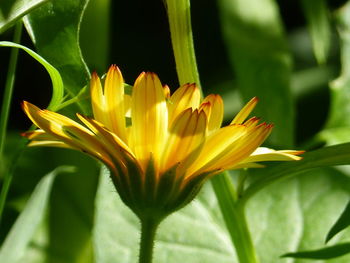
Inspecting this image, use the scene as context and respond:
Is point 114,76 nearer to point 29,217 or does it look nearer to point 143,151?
point 143,151

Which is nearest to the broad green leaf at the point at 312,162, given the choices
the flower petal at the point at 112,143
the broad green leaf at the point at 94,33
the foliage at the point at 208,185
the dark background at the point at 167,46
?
the foliage at the point at 208,185

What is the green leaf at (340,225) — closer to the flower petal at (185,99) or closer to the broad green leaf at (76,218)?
the flower petal at (185,99)

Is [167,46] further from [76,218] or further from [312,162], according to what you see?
[312,162]

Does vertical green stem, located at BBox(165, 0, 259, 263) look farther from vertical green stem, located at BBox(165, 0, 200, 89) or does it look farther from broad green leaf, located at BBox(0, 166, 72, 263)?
broad green leaf, located at BBox(0, 166, 72, 263)

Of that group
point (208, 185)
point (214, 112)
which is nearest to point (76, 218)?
point (208, 185)

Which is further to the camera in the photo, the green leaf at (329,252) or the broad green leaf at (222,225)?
the broad green leaf at (222,225)

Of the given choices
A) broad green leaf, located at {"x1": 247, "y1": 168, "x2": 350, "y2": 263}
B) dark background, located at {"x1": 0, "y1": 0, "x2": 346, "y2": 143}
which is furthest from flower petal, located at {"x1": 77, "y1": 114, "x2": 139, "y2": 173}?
dark background, located at {"x1": 0, "y1": 0, "x2": 346, "y2": 143}

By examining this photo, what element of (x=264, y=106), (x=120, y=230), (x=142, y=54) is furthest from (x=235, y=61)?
(x=142, y=54)

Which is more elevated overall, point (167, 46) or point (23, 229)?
point (167, 46)
